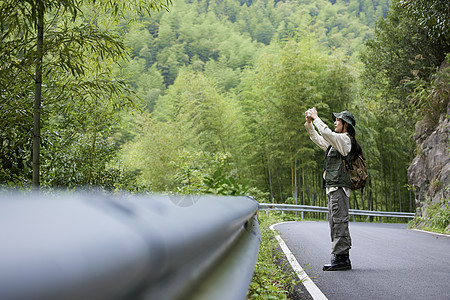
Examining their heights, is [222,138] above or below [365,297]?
above

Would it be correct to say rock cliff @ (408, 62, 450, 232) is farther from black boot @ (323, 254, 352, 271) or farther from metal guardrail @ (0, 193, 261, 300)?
metal guardrail @ (0, 193, 261, 300)

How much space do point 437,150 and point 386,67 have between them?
477 centimetres

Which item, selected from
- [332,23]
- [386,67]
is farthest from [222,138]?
[332,23]

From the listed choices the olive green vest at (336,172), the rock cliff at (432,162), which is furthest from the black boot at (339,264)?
the rock cliff at (432,162)

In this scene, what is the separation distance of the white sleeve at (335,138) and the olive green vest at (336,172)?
129mm

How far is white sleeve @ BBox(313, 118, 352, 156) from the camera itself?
A: 14.5ft

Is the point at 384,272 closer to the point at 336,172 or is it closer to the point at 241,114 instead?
the point at 336,172

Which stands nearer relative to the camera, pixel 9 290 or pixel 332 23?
pixel 9 290

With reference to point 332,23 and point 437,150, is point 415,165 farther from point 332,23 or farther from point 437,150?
point 332,23

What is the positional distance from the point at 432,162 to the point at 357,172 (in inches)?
393

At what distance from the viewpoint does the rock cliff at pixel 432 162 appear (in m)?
12.1

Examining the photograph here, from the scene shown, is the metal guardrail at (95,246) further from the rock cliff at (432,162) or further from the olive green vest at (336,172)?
the rock cliff at (432,162)

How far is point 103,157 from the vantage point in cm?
936

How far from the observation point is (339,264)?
14.3 feet
